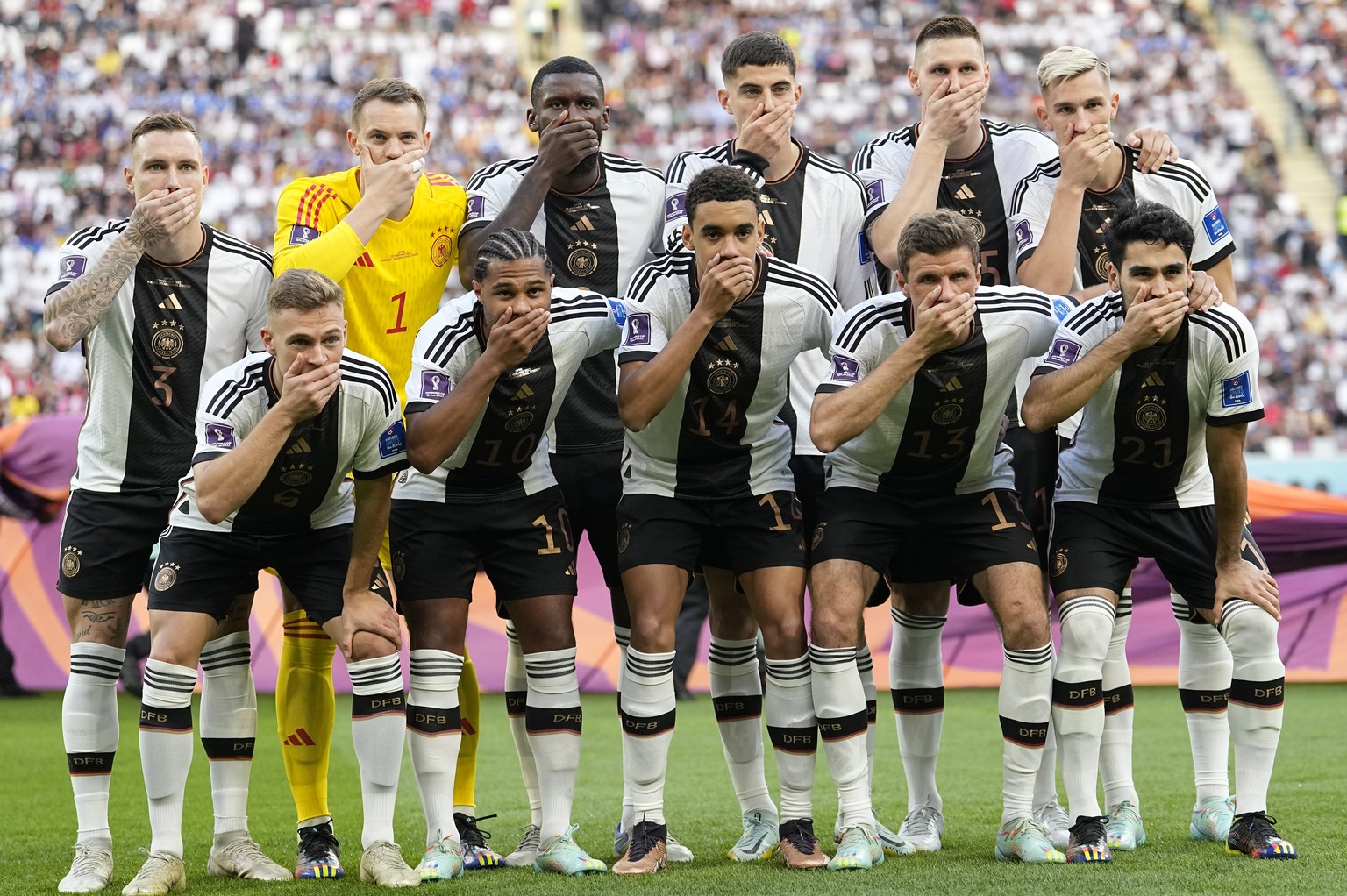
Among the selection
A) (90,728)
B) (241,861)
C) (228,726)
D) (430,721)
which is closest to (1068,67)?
(430,721)

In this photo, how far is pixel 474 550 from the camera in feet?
17.1

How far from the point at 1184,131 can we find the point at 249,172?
670 inches

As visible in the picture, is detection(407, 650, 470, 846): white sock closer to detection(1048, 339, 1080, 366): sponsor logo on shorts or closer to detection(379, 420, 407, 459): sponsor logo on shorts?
detection(379, 420, 407, 459): sponsor logo on shorts

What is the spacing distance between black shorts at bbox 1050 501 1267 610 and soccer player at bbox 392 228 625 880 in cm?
178

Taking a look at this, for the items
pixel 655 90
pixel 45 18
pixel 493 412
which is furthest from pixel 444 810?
pixel 45 18

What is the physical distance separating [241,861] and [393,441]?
1.57 metres

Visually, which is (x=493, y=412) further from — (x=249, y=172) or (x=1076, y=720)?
(x=249, y=172)

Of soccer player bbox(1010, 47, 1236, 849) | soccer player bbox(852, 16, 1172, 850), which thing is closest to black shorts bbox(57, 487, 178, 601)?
soccer player bbox(852, 16, 1172, 850)

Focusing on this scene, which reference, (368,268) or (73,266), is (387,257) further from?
(73,266)

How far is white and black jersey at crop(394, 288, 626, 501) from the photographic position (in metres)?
5.10

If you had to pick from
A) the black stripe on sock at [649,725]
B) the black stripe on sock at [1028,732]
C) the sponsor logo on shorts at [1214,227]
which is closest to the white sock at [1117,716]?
the black stripe on sock at [1028,732]

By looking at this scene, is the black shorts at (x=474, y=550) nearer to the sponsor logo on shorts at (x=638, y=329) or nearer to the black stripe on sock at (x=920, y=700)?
the sponsor logo on shorts at (x=638, y=329)

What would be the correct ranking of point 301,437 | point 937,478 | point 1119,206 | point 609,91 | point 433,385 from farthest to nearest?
1. point 609,91
2. point 1119,206
3. point 937,478
4. point 433,385
5. point 301,437

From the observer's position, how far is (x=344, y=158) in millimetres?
26719
